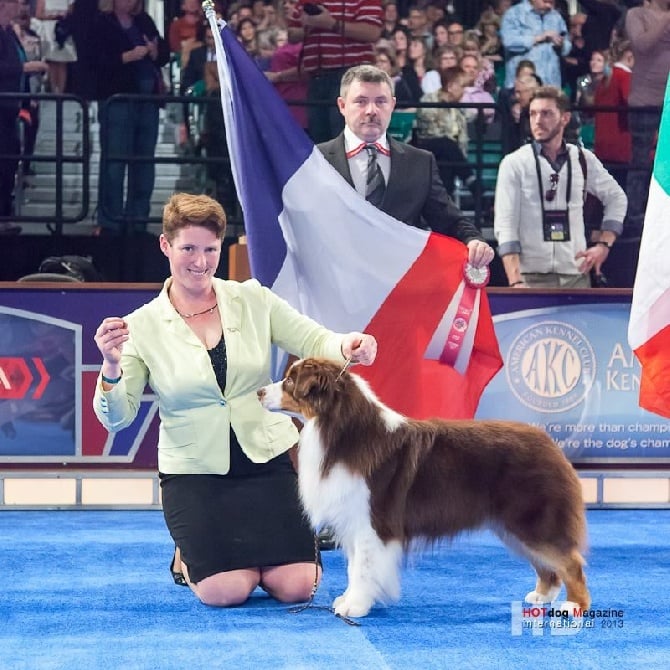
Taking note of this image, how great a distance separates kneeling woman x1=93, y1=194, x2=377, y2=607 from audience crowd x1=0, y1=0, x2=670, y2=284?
4593 millimetres

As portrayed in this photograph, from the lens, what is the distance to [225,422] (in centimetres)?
488

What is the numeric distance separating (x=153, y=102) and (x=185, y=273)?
4.80 m

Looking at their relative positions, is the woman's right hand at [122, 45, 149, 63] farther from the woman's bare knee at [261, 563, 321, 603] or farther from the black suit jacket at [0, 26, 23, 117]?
the woman's bare knee at [261, 563, 321, 603]

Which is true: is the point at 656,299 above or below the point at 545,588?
above

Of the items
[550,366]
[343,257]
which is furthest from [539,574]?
[550,366]

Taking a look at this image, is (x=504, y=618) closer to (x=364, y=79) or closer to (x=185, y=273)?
(x=185, y=273)

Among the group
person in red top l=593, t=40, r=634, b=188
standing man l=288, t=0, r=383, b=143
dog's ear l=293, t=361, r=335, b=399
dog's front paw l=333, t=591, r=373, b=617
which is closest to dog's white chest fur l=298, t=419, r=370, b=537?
dog's ear l=293, t=361, r=335, b=399

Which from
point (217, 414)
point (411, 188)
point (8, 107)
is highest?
point (8, 107)

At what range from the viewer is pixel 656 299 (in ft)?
18.9

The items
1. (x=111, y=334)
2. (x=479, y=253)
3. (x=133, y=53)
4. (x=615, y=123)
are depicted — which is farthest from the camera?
(x=615, y=123)

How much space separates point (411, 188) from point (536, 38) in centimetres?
501

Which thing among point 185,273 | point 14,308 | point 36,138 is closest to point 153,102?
point 36,138

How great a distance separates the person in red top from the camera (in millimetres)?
10070

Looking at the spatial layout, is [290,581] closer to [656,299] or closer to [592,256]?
[656,299]
